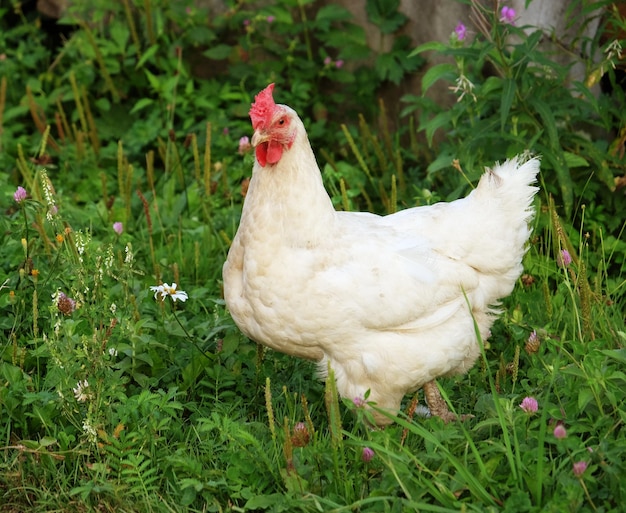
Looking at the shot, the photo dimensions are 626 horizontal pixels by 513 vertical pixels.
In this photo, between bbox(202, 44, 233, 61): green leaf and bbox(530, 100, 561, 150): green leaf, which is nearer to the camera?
bbox(530, 100, 561, 150): green leaf

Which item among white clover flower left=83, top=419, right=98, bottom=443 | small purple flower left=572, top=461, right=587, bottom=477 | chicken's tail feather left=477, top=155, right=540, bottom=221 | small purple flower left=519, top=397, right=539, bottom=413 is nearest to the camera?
small purple flower left=572, top=461, right=587, bottom=477

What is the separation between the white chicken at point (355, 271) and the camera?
11.1 ft

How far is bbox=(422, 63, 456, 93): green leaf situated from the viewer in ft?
15.1

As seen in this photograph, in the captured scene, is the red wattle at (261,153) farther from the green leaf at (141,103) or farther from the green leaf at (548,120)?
the green leaf at (141,103)


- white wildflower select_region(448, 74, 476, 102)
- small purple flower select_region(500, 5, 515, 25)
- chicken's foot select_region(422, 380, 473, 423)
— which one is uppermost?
small purple flower select_region(500, 5, 515, 25)

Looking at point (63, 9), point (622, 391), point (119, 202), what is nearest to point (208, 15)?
point (63, 9)

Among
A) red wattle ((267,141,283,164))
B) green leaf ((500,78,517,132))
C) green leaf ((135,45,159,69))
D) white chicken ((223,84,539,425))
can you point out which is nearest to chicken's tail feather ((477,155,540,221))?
white chicken ((223,84,539,425))

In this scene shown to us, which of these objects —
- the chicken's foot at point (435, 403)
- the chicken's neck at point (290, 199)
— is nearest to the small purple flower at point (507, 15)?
the chicken's neck at point (290, 199)

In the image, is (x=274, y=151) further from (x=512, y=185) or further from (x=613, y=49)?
(x=613, y=49)

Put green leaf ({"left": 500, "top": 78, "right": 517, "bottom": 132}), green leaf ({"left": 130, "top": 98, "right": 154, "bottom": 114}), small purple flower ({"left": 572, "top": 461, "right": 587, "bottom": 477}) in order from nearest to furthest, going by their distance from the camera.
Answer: small purple flower ({"left": 572, "top": 461, "right": 587, "bottom": 477})
green leaf ({"left": 500, "top": 78, "right": 517, "bottom": 132})
green leaf ({"left": 130, "top": 98, "right": 154, "bottom": 114})

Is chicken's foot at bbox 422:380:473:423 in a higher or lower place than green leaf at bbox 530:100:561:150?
lower

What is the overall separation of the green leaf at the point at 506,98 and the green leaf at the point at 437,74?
375 millimetres

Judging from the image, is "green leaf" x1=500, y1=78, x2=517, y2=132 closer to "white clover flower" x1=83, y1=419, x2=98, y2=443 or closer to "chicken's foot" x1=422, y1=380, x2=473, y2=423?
"chicken's foot" x1=422, y1=380, x2=473, y2=423

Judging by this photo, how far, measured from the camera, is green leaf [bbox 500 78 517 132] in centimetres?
428
